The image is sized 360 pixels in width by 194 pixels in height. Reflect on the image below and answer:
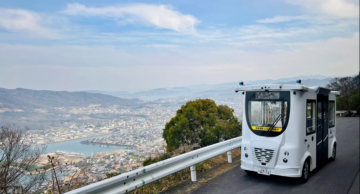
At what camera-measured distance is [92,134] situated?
13.8m

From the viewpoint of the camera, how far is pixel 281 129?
267 inches

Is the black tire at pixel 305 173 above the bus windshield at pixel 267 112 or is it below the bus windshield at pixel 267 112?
below

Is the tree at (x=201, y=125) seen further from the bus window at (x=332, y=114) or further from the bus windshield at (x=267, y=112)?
the bus windshield at (x=267, y=112)

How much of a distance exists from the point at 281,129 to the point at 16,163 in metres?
6.08

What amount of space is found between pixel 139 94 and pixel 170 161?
19.8 metres

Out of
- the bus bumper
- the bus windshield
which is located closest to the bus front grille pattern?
the bus bumper

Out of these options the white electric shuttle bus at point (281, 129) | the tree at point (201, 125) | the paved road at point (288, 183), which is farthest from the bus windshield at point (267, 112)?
the tree at point (201, 125)

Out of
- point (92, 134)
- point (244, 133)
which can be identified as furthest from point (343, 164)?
point (92, 134)

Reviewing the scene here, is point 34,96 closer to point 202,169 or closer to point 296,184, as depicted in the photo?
point 202,169

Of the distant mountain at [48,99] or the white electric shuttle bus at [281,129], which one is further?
the distant mountain at [48,99]

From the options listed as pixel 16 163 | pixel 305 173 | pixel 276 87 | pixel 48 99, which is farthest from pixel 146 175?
pixel 48 99

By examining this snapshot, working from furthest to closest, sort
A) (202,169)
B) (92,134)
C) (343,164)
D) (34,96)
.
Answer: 1. (92,134)
2. (34,96)
3. (343,164)
4. (202,169)

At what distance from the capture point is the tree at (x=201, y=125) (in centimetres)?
1353

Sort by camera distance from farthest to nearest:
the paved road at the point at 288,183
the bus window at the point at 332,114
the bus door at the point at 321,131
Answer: the bus window at the point at 332,114, the bus door at the point at 321,131, the paved road at the point at 288,183
